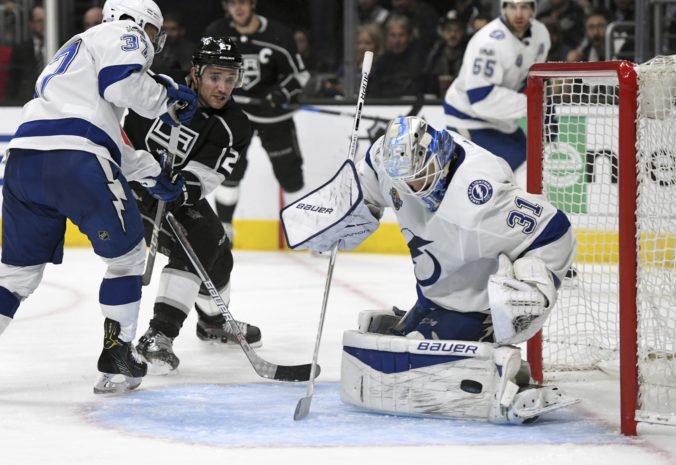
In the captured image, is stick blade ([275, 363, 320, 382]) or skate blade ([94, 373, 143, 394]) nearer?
skate blade ([94, 373, 143, 394])

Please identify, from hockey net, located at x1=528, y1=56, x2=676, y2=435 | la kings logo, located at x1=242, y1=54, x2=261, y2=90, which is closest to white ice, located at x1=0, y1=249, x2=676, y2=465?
hockey net, located at x1=528, y1=56, x2=676, y2=435

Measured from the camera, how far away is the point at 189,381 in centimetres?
341

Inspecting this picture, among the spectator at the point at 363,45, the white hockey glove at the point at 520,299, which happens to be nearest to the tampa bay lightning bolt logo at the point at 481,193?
the white hockey glove at the point at 520,299

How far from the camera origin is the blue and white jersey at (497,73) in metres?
5.29

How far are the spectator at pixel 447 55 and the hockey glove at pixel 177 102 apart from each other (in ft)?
10.9

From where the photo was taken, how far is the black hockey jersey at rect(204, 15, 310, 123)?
6.35 metres

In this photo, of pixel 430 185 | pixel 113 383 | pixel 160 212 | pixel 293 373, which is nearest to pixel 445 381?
pixel 430 185

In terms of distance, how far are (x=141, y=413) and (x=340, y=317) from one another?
63.3 inches

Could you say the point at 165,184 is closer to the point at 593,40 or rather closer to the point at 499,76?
the point at 499,76

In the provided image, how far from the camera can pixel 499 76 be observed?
5.30 meters

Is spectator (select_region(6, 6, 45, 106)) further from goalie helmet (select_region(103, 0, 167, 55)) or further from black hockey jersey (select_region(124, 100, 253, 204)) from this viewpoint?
goalie helmet (select_region(103, 0, 167, 55))

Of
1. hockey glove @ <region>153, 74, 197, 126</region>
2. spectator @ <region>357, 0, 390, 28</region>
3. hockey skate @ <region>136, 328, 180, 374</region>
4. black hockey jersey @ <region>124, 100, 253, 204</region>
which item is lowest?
hockey skate @ <region>136, 328, 180, 374</region>

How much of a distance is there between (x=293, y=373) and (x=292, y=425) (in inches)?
21.4

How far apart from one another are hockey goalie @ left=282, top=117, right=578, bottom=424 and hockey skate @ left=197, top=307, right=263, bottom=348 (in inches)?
36.7
